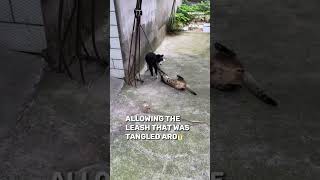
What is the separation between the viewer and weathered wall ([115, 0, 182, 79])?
502cm

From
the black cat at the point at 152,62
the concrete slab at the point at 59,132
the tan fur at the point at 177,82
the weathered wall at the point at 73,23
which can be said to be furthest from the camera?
the black cat at the point at 152,62

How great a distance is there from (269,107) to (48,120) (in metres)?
2.62

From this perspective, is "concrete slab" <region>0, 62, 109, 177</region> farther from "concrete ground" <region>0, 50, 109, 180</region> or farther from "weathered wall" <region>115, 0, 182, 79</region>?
"weathered wall" <region>115, 0, 182, 79</region>

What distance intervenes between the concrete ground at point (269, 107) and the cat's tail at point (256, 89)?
8 cm

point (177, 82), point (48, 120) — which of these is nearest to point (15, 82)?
point (48, 120)

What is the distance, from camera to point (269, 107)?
473 centimetres

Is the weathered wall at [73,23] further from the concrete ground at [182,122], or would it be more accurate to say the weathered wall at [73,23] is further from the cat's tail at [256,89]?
the cat's tail at [256,89]

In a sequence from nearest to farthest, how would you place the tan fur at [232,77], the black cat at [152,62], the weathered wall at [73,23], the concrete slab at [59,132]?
1. the concrete slab at [59,132]
2. the weathered wall at [73,23]
3. the tan fur at [232,77]
4. the black cat at [152,62]

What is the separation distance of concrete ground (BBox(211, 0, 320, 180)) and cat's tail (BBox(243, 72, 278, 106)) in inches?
3.3

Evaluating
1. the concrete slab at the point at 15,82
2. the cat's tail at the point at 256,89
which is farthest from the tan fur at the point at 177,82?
the concrete slab at the point at 15,82

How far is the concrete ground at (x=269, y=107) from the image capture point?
12.4ft

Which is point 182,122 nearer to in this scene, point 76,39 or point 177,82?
point 177,82

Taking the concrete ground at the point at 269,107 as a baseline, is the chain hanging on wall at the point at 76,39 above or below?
above

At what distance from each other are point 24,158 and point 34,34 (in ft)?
5.81
